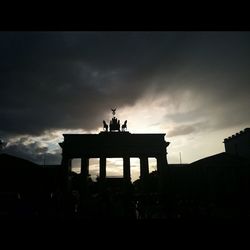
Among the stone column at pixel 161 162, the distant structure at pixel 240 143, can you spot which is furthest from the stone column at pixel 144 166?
the distant structure at pixel 240 143

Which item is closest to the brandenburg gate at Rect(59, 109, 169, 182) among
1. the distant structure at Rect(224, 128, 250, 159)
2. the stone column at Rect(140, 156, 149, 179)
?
the stone column at Rect(140, 156, 149, 179)

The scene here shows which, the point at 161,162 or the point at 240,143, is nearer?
the point at 161,162

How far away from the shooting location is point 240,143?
129 feet

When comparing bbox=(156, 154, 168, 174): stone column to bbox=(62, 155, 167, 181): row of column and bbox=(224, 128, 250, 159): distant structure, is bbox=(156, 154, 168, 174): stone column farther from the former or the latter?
bbox=(224, 128, 250, 159): distant structure

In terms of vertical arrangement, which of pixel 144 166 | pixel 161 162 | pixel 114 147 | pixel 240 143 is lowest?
pixel 144 166

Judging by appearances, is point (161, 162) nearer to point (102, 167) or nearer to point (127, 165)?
point (127, 165)

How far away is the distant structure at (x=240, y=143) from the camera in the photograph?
37.3 metres

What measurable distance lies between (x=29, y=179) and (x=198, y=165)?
20852 millimetres

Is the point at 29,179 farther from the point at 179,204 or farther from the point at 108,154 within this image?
the point at 179,204

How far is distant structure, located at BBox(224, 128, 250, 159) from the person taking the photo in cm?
3734

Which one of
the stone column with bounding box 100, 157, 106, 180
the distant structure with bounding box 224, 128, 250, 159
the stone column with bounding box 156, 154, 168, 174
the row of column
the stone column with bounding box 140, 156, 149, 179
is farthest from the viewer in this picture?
the distant structure with bounding box 224, 128, 250, 159

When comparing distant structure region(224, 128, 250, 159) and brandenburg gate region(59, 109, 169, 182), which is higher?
distant structure region(224, 128, 250, 159)

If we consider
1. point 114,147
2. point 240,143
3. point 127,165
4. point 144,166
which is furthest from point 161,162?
point 240,143
